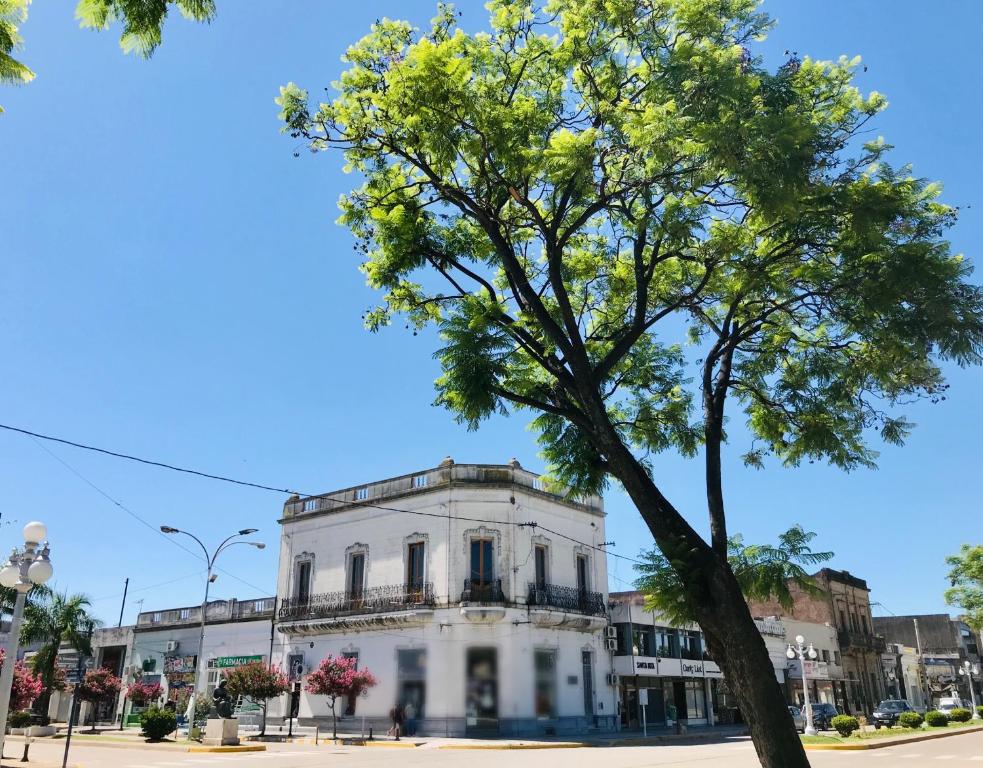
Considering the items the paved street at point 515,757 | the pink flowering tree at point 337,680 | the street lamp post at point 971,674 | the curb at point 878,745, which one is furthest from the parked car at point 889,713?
the pink flowering tree at point 337,680

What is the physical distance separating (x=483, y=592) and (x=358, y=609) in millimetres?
6521

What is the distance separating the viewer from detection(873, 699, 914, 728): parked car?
123 ft

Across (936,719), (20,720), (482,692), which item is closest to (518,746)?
(482,692)

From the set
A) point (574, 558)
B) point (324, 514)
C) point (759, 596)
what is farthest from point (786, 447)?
point (324, 514)

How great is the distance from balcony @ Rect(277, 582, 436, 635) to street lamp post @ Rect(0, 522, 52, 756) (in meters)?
19.6

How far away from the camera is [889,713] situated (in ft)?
127

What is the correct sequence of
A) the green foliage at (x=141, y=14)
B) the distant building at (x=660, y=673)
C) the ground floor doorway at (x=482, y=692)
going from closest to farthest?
the green foliage at (x=141, y=14)
the ground floor doorway at (x=482, y=692)
the distant building at (x=660, y=673)

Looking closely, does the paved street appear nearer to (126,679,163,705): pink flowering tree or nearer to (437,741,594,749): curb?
(437,741,594,749): curb

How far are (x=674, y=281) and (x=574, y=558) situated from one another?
26507 mm

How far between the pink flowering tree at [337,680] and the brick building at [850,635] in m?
32.6

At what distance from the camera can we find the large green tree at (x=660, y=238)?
24.2 feet

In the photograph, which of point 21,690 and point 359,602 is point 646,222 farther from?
point 359,602

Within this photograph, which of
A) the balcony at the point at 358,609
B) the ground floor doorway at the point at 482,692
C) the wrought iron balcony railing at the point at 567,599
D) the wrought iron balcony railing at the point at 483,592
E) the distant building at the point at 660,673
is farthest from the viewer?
the distant building at the point at 660,673

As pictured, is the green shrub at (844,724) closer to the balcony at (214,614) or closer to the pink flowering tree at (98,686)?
the balcony at (214,614)
